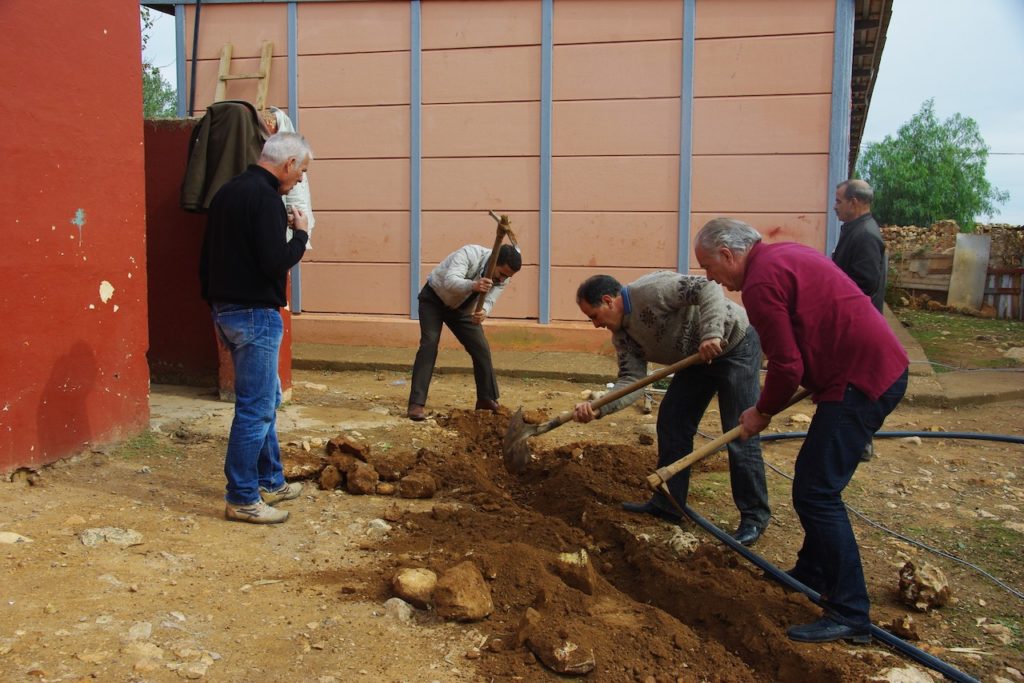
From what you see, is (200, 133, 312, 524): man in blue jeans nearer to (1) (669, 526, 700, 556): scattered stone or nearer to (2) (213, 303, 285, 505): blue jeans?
(2) (213, 303, 285, 505): blue jeans

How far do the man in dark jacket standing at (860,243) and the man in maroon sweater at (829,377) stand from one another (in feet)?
7.80

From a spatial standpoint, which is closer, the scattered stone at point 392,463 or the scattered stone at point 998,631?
the scattered stone at point 998,631

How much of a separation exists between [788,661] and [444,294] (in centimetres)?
392

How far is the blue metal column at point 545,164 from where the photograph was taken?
331 inches

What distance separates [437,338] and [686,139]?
3363 mm

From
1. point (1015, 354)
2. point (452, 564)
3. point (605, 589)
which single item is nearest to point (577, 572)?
point (605, 589)

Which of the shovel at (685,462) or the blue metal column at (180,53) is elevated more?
the blue metal column at (180,53)

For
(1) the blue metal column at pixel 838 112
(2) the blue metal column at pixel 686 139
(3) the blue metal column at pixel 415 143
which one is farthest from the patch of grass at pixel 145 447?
(1) the blue metal column at pixel 838 112

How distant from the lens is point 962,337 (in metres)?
12.7

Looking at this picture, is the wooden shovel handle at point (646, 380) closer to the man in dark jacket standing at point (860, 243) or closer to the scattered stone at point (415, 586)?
the scattered stone at point (415, 586)

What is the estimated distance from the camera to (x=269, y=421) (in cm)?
406

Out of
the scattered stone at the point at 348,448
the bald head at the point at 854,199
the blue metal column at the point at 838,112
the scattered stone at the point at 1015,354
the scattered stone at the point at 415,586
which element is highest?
the blue metal column at the point at 838,112

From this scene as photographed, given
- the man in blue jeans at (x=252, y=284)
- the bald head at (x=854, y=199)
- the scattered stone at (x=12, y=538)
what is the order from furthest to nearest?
the bald head at (x=854, y=199) → the man in blue jeans at (x=252, y=284) → the scattered stone at (x=12, y=538)

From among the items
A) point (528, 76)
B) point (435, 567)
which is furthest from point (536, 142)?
point (435, 567)
